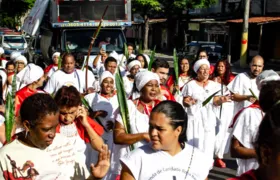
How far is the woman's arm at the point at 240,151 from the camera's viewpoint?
3924mm

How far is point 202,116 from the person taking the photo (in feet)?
23.7

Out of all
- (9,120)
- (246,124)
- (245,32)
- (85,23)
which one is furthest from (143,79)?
(245,32)

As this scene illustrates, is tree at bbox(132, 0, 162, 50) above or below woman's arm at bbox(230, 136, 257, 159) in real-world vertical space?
above

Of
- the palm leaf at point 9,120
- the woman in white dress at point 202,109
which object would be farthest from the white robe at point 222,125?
the palm leaf at point 9,120

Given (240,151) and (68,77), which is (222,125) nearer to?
(68,77)

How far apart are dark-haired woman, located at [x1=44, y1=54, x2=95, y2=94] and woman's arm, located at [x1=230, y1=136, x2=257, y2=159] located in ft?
12.2

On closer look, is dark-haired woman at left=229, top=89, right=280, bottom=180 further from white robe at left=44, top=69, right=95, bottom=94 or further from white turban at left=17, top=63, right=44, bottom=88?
white robe at left=44, top=69, right=95, bottom=94

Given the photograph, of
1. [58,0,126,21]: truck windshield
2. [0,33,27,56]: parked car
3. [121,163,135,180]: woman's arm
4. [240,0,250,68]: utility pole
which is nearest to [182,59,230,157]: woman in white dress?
[121,163,135,180]: woman's arm

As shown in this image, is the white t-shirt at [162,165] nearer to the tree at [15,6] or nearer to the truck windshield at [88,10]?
the truck windshield at [88,10]

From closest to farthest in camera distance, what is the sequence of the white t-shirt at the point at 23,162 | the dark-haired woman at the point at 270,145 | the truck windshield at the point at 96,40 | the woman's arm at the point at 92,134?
the dark-haired woman at the point at 270,145, the white t-shirt at the point at 23,162, the woman's arm at the point at 92,134, the truck windshield at the point at 96,40

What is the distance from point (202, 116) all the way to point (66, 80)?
6.17ft

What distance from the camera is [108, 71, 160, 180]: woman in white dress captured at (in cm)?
435

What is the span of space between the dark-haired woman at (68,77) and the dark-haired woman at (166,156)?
4421 millimetres

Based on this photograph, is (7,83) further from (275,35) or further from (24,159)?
(275,35)
